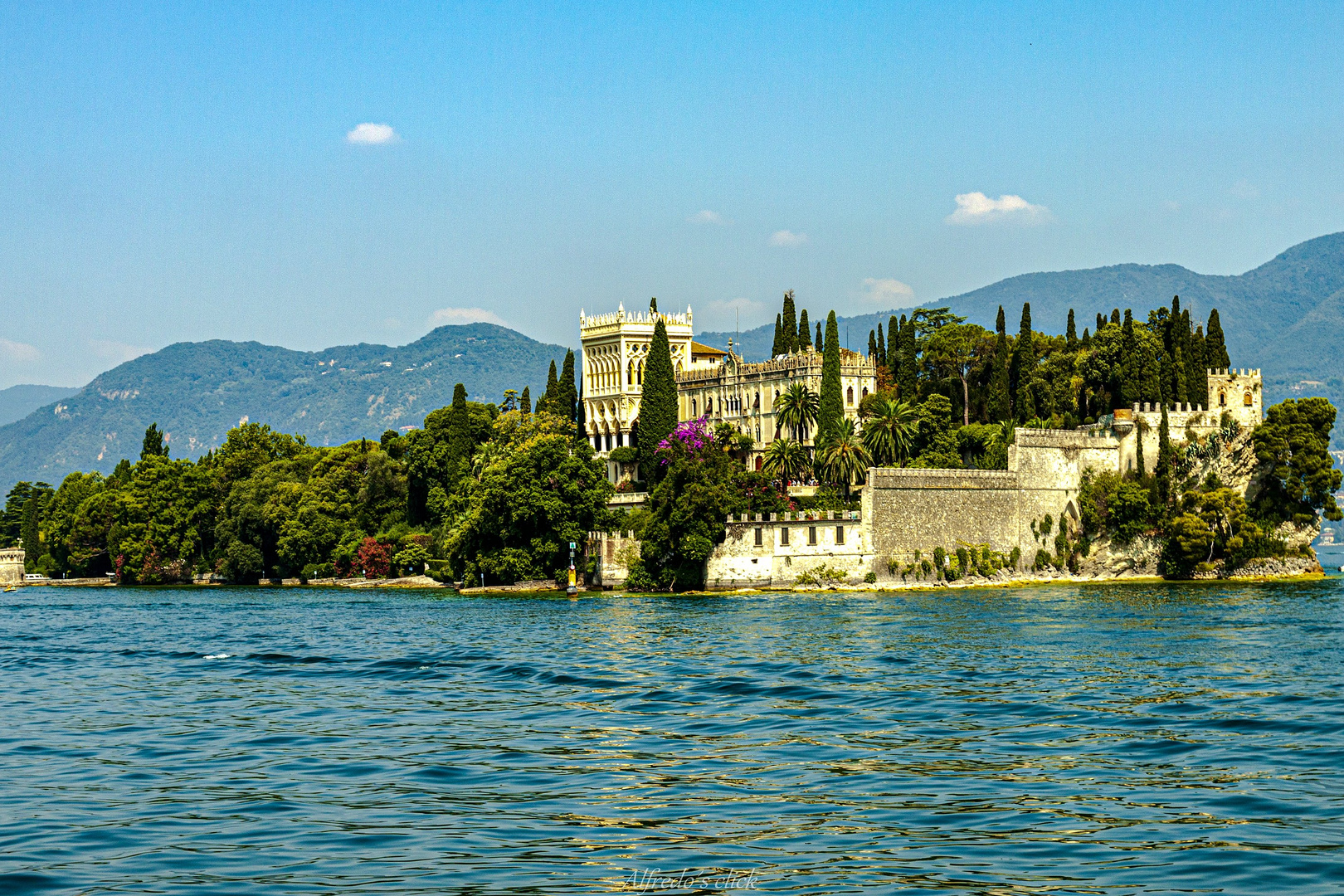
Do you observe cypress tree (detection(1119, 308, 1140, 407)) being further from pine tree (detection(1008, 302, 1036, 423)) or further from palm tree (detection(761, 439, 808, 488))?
palm tree (detection(761, 439, 808, 488))

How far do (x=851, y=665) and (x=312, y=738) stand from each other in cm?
1550

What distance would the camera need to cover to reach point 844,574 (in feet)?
224

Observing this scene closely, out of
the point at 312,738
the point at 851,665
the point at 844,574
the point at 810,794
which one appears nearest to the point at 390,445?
the point at 844,574

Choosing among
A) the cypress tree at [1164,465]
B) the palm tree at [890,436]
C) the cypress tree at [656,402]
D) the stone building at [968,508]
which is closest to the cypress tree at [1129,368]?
the stone building at [968,508]

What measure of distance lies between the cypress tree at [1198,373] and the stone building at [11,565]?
8721cm

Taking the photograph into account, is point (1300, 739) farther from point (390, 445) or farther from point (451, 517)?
point (390, 445)

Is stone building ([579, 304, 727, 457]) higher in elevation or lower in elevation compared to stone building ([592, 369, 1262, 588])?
higher

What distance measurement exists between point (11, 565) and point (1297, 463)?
93.3 meters

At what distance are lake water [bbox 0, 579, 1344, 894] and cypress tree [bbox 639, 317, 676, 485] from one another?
40779mm

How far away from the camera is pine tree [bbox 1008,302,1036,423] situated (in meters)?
80.5

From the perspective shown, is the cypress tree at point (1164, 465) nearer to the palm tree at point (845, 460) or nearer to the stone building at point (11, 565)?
the palm tree at point (845, 460)

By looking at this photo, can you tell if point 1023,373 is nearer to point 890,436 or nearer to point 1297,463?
point 890,436

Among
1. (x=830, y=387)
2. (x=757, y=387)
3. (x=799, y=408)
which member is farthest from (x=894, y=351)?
A: (x=830, y=387)

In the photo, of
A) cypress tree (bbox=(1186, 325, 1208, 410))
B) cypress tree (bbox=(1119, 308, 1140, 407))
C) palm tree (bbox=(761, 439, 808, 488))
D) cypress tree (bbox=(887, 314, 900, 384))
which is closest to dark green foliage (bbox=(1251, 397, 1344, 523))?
cypress tree (bbox=(1186, 325, 1208, 410))
